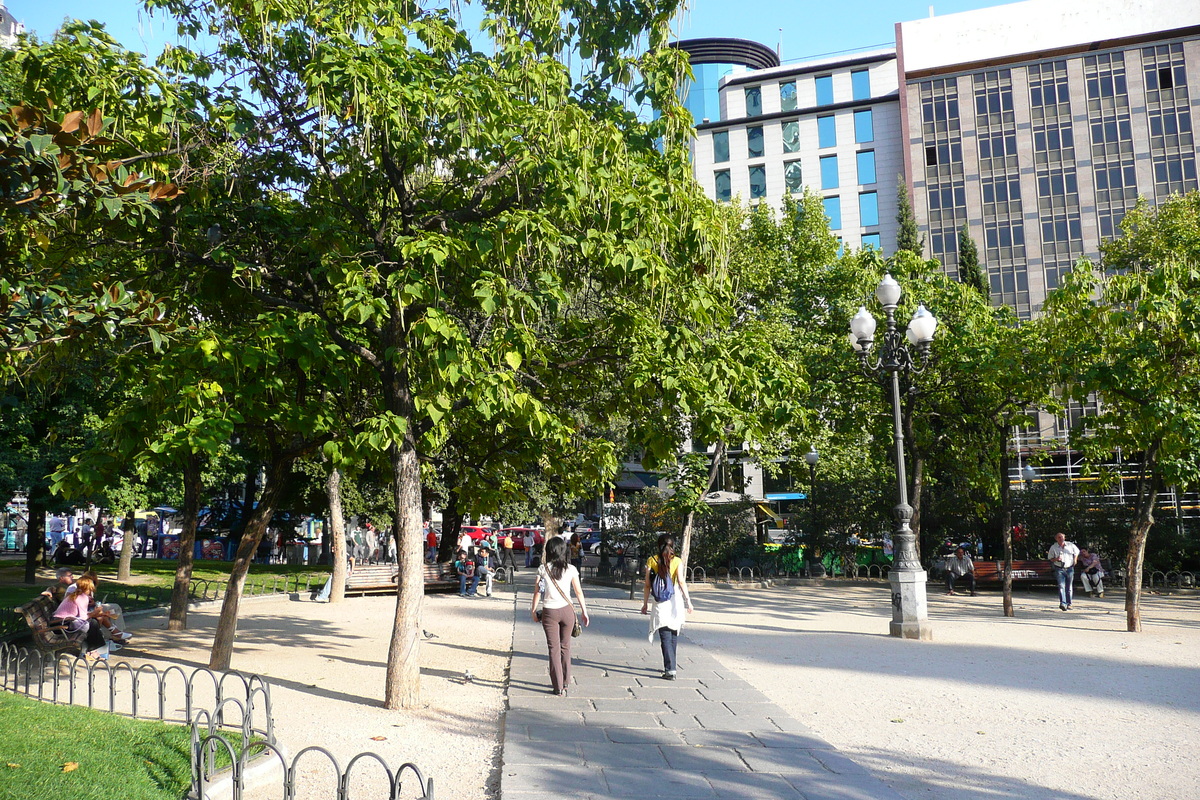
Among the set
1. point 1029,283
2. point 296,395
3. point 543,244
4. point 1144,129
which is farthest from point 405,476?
point 1144,129

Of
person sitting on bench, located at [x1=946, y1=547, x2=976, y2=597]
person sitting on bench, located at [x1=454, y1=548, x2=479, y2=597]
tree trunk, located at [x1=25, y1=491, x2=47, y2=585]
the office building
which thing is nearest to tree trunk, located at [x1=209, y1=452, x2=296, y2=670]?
person sitting on bench, located at [x1=454, y1=548, x2=479, y2=597]

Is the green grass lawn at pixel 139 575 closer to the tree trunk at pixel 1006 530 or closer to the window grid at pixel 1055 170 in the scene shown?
the tree trunk at pixel 1006 530

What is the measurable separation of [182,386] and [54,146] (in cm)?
304

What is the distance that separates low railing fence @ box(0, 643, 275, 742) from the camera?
756 cm

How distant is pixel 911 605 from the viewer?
1378 cm

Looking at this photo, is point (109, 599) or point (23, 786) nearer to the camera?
point (23, 786)

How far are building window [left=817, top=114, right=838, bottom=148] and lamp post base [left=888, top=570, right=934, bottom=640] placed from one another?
51.2 meters

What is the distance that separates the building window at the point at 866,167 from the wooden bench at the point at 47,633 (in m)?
56.7

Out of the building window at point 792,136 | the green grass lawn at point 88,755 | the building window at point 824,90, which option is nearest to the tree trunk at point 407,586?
the green grass lawn at point 88,755

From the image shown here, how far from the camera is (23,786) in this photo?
18.1 ft

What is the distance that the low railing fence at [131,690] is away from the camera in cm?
756

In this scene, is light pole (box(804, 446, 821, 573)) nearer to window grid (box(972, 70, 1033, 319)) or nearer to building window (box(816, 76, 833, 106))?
window grid (box(972, 70, 1033, 319))

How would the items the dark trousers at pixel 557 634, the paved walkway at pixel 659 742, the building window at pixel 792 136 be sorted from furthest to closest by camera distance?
the building window at pixel 792 136, the dark trousers at pixel 557 634, the paved walkway at pixel 659 742

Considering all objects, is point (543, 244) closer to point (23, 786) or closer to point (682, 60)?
point (682, 60)
